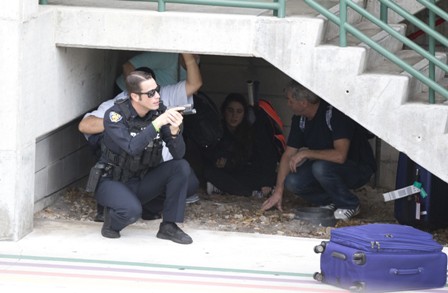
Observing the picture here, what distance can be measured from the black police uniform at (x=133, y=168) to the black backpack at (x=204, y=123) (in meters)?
1.42

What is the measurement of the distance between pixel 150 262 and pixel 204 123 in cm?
230

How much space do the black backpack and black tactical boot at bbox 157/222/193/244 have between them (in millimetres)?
1658

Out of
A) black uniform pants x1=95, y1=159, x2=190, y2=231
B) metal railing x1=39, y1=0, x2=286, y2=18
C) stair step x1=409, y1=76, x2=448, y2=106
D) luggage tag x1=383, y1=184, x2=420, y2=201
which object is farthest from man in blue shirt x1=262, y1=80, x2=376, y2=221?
black uniform pants x1=95, y1=159, x2=190, y2=231

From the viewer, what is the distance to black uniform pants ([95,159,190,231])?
27.2 feet

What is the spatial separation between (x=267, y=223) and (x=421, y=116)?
1714 mm

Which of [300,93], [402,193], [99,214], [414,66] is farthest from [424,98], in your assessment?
[99,214]

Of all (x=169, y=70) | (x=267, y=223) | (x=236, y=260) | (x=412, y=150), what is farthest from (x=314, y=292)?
(x=169, y=70)

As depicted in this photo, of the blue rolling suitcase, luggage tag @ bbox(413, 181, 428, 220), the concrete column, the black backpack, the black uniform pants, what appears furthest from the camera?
the black backpack

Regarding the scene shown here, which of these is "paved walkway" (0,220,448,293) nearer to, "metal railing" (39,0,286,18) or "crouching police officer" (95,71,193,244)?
"crouching police officer" (95,71,193,244)

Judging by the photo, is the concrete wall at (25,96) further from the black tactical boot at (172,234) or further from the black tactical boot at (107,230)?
the black tactical boot at (172,234)

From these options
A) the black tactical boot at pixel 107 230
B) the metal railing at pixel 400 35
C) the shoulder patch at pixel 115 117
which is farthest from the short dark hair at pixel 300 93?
the black tactical boot at pixel 107 230

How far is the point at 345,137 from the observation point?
925cm

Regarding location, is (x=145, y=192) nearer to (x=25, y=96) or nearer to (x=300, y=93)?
(x=25, y=96)

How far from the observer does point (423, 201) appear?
29.6 feet
